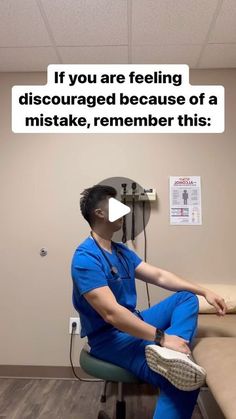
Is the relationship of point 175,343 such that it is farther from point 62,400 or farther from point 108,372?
point 62,400

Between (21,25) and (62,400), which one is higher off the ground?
(21,25)

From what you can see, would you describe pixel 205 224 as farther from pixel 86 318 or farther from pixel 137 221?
pixel 86 318

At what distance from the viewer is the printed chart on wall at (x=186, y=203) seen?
8.21ft

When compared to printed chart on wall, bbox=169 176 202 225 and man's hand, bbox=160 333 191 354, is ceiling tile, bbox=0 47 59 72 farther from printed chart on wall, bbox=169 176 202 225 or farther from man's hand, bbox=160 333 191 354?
man's hand, bbox=160 333 191 354

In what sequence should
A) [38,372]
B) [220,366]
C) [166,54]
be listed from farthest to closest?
[38,372], [166,54], [220,366]

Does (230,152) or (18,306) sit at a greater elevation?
(230,152)

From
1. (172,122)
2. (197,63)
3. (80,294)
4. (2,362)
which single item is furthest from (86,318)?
(197,63)

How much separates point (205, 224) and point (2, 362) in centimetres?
170

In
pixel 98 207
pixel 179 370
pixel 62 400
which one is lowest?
pixel 62 400

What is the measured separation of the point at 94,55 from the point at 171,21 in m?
0.59

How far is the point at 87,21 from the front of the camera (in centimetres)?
196

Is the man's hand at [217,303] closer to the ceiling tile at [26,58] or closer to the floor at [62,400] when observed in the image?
the floor at [62,400]

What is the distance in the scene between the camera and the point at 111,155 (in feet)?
8.38

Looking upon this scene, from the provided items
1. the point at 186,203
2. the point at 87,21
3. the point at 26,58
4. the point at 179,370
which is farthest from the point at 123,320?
the point at 26,58
